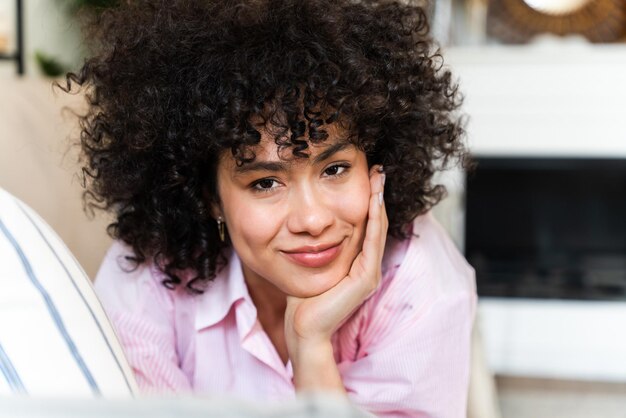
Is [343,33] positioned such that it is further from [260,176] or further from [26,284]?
[26,284]

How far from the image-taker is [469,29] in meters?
3.02

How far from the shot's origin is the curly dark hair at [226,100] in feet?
3.57

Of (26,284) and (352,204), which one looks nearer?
(26,284)

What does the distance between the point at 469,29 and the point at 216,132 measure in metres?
2.13

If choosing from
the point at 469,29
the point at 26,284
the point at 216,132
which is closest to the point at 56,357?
the point at 26,284

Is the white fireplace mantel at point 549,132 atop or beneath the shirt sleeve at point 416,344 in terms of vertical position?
atop

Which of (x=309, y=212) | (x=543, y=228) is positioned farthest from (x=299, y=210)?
(x=543, y=228)

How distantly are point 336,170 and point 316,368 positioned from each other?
0.28m

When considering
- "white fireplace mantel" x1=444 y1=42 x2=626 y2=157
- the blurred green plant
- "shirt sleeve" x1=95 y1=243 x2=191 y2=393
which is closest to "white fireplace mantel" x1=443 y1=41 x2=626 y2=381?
"white fireplace mantel" x1=444 y1=42 x2=626 y2=157

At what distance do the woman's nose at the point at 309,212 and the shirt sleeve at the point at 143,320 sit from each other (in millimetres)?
324

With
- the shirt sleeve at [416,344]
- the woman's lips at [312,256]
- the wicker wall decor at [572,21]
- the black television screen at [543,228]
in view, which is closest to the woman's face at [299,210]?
the woman's lips at [312,256]

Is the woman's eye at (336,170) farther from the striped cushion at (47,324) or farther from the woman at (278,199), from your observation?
the striped cushion at (47,324)

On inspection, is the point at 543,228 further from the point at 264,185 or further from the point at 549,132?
the point at 264,185

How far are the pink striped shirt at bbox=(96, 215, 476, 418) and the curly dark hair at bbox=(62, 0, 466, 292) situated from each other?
0.04 metres
